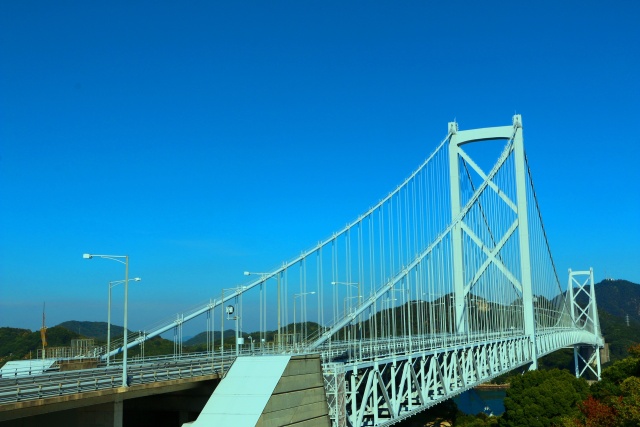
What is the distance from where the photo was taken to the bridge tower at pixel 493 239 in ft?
165

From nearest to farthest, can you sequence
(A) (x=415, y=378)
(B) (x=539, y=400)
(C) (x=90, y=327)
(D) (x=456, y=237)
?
(A) (x=415, y=378) → (B) (x=539, y=400) → (D) (x=456, y=237) → (C) (x=90, y=327)

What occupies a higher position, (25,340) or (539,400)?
(25,340)

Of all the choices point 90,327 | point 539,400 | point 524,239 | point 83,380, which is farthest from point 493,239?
point 90,327

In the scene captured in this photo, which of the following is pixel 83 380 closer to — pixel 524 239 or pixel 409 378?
pixel 409 378

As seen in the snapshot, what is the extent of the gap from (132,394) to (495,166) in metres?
40.1

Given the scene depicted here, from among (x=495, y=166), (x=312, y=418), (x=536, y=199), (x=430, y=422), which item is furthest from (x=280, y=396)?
(x=536, y=199)

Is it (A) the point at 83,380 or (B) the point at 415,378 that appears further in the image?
(B) the point at 415,378

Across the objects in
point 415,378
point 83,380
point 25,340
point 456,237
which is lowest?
point 415,378

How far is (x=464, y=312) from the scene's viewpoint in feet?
163

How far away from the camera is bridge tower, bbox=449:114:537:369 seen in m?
50.4

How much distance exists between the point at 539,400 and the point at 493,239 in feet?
54.0

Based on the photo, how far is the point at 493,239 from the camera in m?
55.2

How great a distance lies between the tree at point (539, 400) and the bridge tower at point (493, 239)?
670 centimetres

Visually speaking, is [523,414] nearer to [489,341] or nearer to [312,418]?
[489,341]
